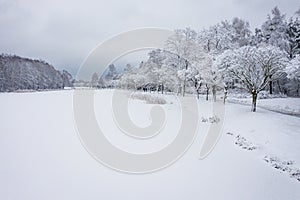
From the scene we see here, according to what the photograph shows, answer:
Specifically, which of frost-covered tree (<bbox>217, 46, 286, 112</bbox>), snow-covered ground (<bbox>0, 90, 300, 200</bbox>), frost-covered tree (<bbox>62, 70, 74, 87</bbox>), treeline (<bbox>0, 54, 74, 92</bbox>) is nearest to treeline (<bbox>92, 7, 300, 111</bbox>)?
frost-covered tree (<bbox>217, 46, 286, 112</bbox>)

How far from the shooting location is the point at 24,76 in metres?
73.8

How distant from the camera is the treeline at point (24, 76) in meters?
66.0

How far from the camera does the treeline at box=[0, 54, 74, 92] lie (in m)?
66.0

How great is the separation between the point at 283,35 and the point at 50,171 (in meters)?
36.4

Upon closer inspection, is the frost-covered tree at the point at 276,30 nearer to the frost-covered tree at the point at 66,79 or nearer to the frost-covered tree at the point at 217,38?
the frost-covered tree at the point at 217,38

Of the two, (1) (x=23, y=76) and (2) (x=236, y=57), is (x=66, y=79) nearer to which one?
(1) (x=23, y=76)

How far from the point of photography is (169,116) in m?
18.8

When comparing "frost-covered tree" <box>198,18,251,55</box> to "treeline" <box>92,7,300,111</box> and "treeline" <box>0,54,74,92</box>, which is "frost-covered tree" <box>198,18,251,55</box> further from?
"treeline" <box>0,54,74,92</box>

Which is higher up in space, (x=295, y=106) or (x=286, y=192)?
(x=295, y=106)

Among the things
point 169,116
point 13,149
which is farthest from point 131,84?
point 13,149

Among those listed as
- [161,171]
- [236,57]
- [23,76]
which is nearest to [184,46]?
[236,57]

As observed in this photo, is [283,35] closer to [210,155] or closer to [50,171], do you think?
[210,155]

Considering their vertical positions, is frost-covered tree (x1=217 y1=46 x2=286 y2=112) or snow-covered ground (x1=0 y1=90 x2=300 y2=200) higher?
frost-covered tree (x1=217 y1=46 x2=286 y2=112)

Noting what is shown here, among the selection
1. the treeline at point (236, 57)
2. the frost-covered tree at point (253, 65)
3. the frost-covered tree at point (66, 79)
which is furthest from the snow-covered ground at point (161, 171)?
the frost-covered tree at point (66, 79)
